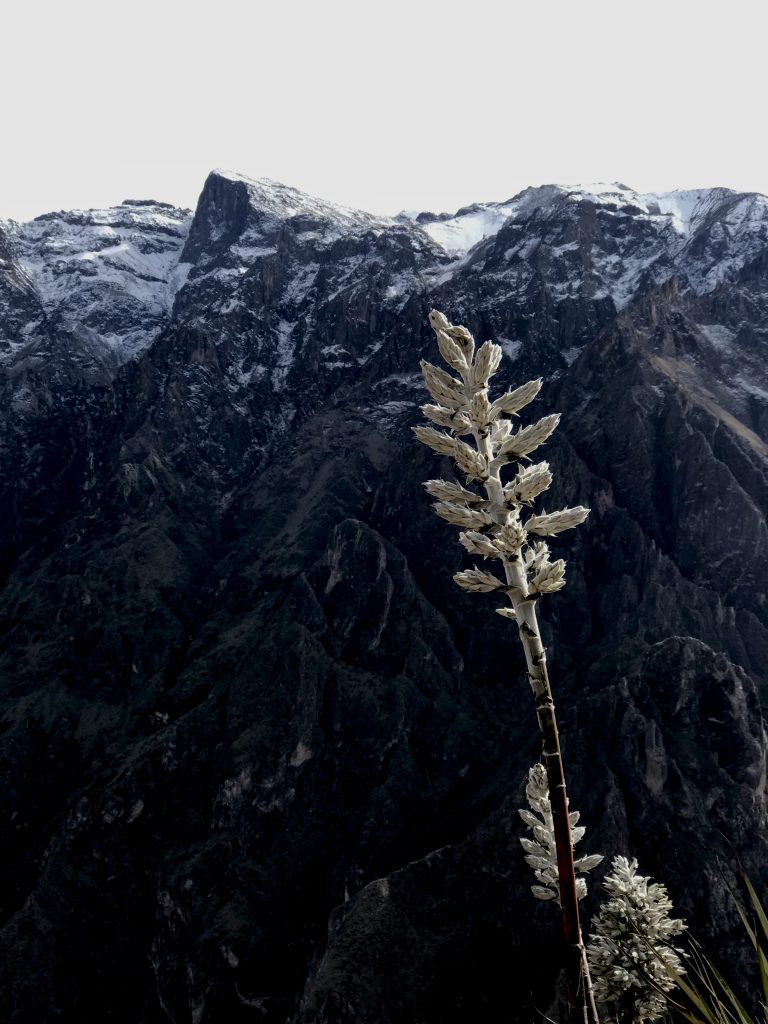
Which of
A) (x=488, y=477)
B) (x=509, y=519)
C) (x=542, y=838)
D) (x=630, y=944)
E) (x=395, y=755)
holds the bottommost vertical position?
(x=395, y=755)

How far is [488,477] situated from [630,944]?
8932 millimetres

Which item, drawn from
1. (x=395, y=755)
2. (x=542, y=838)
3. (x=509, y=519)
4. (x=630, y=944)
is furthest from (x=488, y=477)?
(x=395, y=755)

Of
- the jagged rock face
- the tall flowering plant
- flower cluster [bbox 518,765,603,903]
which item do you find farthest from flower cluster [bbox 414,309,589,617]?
the jagged rock face

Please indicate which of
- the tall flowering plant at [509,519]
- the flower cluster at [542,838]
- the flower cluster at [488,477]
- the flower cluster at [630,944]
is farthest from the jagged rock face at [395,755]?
the flower cluster at [488,477]

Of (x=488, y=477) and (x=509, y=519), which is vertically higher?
(x=488, y=477)

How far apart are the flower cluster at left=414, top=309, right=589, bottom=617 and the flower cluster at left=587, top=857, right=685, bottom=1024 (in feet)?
21.9

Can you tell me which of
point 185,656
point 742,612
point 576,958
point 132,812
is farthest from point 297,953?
point 576,958

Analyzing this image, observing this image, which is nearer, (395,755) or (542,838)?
(542,838)

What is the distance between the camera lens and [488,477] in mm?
5910

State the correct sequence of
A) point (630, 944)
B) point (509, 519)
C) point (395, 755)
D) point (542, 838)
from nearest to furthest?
point (509, 519) < point (542, 838) < point (630, 944) < point (395, 755)

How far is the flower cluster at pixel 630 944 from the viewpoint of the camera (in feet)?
35.1

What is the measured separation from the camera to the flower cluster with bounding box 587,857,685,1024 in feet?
35.1

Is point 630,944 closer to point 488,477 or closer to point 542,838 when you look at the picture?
point 542,838

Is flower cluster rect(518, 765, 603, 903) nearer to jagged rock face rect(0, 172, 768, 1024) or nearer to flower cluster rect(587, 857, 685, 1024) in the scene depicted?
flower cluster rect(587, 857, 685, 1024)
